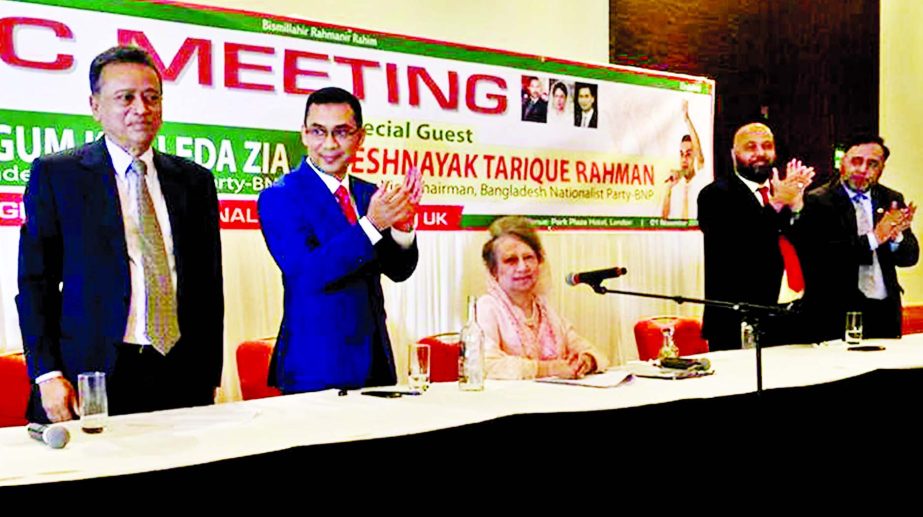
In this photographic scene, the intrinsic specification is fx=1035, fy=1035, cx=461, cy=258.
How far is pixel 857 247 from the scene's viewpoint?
5352mm

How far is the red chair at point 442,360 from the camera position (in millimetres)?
4059

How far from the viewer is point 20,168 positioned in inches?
131

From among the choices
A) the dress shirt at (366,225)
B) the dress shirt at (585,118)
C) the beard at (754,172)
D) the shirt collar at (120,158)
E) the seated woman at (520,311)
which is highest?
the dress shirt at (585,118)

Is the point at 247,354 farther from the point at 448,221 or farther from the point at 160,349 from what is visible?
the point at 448,221

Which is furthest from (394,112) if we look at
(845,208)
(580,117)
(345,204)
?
(845,208)

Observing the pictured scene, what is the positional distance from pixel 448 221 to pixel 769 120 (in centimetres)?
301

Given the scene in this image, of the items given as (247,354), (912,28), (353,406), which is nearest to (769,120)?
(912,28)

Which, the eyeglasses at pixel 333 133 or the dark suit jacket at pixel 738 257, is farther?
the dark suit jacket at pixel 738 257

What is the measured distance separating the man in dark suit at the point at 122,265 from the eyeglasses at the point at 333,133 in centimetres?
63

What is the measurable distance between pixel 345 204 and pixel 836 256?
2.84 m

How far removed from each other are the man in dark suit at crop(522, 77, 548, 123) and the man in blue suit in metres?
1.21

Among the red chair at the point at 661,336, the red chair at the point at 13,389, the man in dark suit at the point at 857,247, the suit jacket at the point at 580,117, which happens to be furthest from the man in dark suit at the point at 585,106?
the red chair at the point at 13,389

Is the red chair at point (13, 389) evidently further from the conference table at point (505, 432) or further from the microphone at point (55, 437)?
the microphone at point (55, 437)

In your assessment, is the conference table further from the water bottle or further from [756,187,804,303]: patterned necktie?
[756,187,804,303]: patterned necktie
